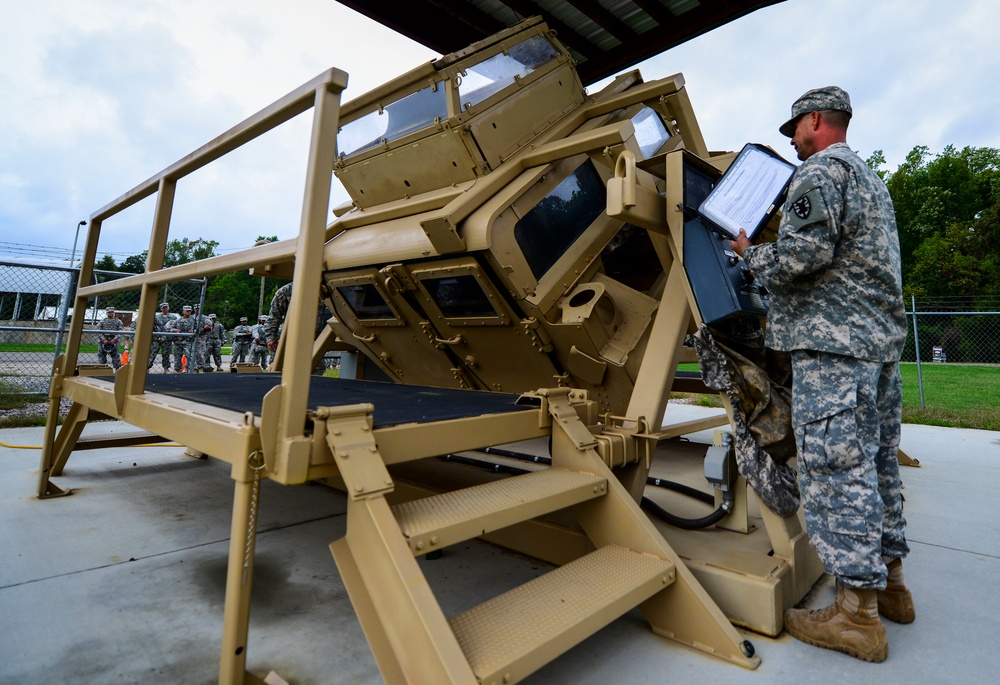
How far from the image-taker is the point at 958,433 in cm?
684

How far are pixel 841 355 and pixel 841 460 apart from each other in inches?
14.8

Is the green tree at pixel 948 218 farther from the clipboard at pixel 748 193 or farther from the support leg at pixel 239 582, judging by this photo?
the support leg at pixel 239 582

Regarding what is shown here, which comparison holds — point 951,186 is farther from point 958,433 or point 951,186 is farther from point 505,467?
point 505,467

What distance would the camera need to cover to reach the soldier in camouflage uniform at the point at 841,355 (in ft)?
6.33

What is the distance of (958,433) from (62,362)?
9382 mm

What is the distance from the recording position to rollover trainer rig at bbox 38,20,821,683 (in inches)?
62.7

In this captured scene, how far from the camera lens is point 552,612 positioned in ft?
5.30

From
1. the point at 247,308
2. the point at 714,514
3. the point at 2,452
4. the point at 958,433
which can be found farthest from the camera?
the point at 247,308

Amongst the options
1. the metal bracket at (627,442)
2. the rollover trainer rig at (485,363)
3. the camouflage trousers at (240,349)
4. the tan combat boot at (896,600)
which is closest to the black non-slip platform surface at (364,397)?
the rollover trainer rig at (485,363)

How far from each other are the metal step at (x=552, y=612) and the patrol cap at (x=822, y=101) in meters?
1.89

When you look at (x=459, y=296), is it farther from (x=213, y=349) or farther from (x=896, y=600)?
(x=213, y=349)

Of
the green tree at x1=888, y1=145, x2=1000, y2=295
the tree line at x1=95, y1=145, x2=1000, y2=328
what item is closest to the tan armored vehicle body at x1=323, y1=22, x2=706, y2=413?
the tree line at x1=95, y1=145, x2=1000, y2=328

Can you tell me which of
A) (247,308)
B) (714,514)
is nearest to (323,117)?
(714,514)

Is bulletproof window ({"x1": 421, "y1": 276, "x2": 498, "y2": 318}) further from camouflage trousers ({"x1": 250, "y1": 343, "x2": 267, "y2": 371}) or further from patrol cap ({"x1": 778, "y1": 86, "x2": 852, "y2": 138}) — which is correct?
camouflage trousers ({"x1": 250, "y1": 343, "x2": 267, "y2": 371})
